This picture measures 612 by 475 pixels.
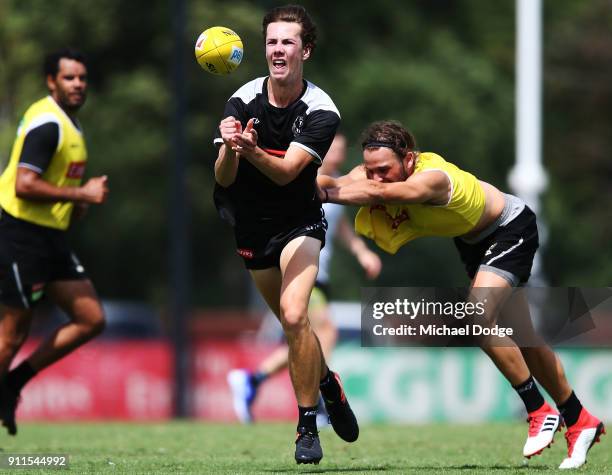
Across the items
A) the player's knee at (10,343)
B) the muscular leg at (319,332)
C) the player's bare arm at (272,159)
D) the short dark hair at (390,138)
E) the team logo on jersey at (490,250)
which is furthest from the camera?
the muscular leg at (319,332)

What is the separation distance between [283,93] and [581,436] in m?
2.69

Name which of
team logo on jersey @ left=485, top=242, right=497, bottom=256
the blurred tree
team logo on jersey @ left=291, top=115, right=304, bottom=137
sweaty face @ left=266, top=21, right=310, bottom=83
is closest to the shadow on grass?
team logo on jersey @ left=485, top=242, right=497, bottom=256

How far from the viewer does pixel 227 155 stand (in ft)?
24.9

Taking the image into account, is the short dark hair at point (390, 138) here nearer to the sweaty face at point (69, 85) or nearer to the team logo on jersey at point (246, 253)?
the team logo on jersey at point (246, 253)

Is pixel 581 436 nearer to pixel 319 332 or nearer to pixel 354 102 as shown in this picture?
pixel 319 332

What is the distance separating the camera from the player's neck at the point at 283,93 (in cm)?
789

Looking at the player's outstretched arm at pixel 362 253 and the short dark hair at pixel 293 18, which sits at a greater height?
the short dark hair at pixel 293 18

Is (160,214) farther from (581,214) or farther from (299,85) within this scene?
(299,85)

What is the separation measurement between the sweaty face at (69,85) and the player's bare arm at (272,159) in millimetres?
2545

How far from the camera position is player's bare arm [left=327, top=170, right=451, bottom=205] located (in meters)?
7.62

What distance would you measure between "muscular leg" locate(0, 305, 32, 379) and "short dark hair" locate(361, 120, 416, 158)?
298cm

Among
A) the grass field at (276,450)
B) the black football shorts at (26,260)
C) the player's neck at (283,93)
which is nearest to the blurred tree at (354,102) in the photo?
the grass field at (276,450)

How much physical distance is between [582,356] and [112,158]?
17.4 meters

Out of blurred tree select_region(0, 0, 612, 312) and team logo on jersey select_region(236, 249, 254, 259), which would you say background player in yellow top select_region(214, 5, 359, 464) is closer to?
team logo on jersey select_region(236, 249, 254, 259)
